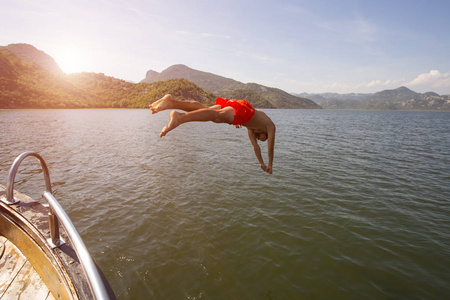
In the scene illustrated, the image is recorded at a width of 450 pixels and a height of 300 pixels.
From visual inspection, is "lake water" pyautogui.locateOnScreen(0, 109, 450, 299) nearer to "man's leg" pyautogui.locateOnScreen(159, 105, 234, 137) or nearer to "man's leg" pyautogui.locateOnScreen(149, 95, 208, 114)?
"man's leg" pyautogui.locateOnScreen(159, 105, 234, 137)

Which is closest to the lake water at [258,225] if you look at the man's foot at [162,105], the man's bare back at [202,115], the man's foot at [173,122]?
the man's bare back at [202,115]

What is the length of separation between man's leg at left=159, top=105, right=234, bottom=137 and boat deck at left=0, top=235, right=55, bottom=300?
3607 mm

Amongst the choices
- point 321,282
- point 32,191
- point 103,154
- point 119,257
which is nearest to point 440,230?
point 321,282

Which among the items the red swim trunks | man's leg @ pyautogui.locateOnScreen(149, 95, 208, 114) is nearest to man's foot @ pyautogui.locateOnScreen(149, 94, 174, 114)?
man's leg @ pyautogui.locateOnScreen(149, 95, 208, 114)

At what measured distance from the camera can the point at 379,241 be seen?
9422 millimetres

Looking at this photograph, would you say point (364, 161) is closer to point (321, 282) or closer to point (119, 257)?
point (321, 282)

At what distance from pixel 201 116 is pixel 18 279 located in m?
4.81

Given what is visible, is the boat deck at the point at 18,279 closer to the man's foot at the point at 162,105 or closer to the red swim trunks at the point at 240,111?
the man's foot at the point at 162,105

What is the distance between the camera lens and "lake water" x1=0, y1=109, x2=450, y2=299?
7230mm

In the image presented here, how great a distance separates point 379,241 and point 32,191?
18477 millimetres

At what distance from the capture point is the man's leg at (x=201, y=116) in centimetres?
499

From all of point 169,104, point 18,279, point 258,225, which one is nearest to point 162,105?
point 169,104

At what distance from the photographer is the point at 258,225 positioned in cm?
1025

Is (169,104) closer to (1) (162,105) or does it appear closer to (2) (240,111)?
(1) (162,105)
